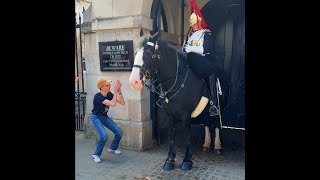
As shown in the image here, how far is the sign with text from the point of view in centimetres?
581

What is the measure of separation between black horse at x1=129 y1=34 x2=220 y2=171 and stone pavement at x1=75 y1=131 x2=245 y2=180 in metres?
0.27

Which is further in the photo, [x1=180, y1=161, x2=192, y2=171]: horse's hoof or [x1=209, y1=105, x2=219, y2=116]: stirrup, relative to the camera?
[x1=209, y1=105, x2=219, y2=116]: stirrup

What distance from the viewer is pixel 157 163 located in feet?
16.9

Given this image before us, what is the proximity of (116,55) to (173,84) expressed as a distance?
1779 millimetres

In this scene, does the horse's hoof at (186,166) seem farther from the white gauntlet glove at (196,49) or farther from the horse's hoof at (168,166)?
the white gauntlet glove at (196,49)

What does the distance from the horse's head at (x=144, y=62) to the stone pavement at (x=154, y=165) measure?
158 centimetres

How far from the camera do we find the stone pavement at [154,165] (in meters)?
4.59

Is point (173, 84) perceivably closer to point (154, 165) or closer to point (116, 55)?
point (154, 165)

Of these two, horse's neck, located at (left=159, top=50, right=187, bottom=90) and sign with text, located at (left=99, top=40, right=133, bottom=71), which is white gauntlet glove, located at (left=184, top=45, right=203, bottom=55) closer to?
horse's neck, located at (left=159, top=50, right=187, bottom=90)

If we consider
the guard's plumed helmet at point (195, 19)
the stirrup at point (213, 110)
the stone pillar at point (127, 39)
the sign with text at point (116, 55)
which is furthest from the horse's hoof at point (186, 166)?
the guard's plumed helmet at point (195, 19)

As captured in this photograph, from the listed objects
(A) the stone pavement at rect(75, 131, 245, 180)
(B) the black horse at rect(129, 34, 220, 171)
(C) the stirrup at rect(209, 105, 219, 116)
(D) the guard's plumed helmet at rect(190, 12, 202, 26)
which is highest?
(D) the guard's plumed helmet at rect(190, 12, 202, 26)

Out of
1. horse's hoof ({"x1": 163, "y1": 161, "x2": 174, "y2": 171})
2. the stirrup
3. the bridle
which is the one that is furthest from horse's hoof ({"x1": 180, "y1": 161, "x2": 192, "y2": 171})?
the bridle

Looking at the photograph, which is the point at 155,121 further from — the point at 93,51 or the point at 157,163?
the point at 93,51
